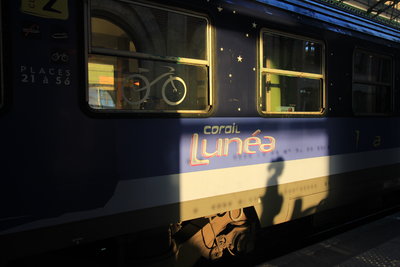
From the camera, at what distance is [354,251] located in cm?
345

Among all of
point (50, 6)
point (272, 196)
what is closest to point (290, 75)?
point (272, 196)

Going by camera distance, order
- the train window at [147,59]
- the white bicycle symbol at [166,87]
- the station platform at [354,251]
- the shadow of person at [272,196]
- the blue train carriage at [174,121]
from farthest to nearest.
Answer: the shadow of person at [272,196] → the station platform at [354,251] → the white bicycle symbol at [166,87] → the train window at [147,59] → the blue train carriage at [174,121]

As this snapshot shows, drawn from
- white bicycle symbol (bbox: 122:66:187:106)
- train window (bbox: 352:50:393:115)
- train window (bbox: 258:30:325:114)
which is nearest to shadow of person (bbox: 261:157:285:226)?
train window (bbox: 258:30:325:114)

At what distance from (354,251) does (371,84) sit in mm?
2387

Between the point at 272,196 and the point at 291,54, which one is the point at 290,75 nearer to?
the point at 291,54

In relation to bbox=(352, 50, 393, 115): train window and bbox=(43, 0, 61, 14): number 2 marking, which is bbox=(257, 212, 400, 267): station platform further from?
bbox=(43, 0, 61, 14): number 2 marking

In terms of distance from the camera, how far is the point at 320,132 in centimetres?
393

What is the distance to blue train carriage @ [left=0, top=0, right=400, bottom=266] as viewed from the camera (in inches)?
84.5

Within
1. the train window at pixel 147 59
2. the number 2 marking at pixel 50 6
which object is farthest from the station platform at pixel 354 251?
the number 2 marking at pixel 50 6

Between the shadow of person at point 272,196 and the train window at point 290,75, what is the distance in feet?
1.92

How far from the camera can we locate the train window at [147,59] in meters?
2.41

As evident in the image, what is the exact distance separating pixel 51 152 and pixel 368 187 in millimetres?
4203

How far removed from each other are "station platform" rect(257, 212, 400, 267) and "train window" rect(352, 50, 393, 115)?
1.58 metres

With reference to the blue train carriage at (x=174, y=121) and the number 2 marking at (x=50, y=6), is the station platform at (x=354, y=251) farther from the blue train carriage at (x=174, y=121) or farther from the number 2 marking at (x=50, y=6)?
the number 2 marking at (x=50, y=6)
